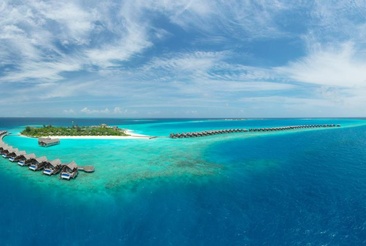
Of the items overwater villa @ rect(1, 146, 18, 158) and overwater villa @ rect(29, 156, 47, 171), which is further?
overwater villa @ rect(1, 146, 18, 158)

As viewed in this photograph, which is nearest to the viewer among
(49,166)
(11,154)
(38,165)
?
(49,166)

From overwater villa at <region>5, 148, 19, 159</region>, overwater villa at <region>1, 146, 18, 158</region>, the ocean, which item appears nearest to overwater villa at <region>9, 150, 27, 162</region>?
overwater villa at <region>5, 148, 19, 159</region>

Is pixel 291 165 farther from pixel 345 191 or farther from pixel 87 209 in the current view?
pixel 87 209

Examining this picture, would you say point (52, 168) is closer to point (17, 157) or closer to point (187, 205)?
point (17, 157)

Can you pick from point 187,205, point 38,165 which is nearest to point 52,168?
point 38,165

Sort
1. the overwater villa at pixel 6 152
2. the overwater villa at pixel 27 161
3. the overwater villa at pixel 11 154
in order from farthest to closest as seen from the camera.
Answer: the overwater villa at pixel 6 152, the overwater villa at pixel 11 154, the overwater villa at pixel 27 161

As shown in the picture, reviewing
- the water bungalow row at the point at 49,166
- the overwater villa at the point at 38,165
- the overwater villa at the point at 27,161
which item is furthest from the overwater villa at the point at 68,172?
the overwater villa at the point at 27,161

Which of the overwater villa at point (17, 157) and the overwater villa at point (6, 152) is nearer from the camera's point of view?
the overwater villa at point (17, 157)

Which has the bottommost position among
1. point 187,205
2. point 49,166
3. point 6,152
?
point 187,205

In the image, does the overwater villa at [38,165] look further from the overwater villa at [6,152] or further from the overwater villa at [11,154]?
the overwater villa at [6,152]

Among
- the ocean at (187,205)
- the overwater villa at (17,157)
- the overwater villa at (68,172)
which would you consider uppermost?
the overwater villa at (17,157)

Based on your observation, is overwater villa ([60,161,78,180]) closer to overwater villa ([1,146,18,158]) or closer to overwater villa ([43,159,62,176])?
overwater villa ([43,159,62,176])
